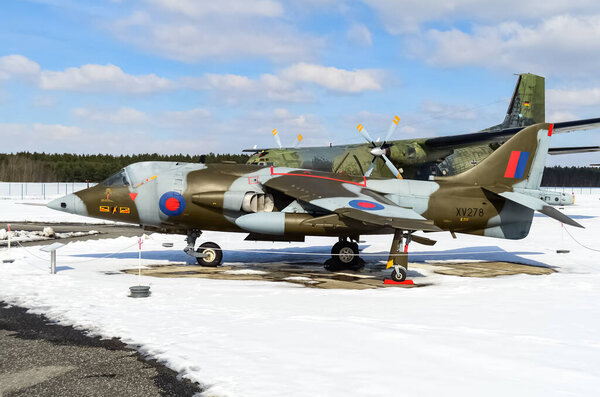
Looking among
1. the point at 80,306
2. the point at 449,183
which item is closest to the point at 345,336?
the point at 80,306

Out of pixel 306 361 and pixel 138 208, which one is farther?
pixel 138 208

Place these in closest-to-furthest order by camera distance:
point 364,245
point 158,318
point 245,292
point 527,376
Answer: point 527,376 → point 158,318 → point 245,292 → point 364,245

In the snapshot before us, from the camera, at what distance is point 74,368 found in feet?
19.9

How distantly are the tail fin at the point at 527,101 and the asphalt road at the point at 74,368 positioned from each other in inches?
1382

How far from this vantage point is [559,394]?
5156 millimetres

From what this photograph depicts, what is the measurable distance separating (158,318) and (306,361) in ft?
11.0

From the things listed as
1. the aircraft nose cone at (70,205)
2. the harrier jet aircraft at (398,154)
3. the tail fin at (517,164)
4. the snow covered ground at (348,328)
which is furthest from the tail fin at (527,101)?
the aircraft nose cone at (70,205)

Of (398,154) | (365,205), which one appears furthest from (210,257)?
(398,154)

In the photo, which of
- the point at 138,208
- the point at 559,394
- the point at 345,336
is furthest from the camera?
the point at 138,208

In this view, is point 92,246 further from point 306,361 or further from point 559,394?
point 559,394

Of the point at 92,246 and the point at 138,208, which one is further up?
the point at 138,208

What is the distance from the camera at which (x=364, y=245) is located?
21078 millimetres

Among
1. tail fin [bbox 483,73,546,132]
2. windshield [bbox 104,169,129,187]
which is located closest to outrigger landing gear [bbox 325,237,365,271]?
windshield [bbox 104,169,129,187]

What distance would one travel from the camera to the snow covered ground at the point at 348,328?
18.3ft
